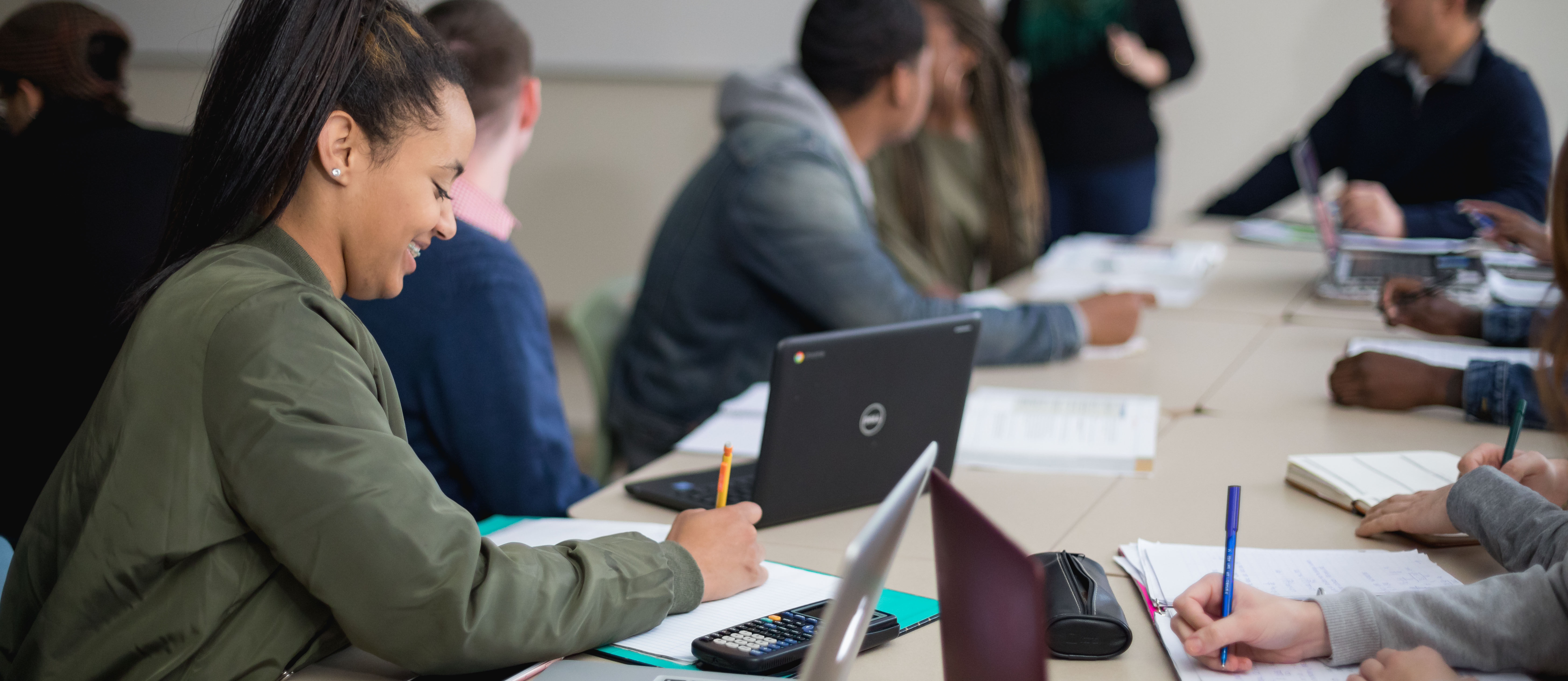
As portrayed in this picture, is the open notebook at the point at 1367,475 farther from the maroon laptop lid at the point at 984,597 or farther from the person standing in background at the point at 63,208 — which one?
the person standing in background at the point at 63,208

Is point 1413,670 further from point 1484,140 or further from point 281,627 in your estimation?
point 1484,140

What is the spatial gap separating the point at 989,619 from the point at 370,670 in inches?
20.5

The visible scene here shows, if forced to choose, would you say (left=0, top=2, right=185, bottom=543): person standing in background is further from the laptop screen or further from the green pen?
the laptop screen

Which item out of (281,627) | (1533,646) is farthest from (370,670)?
(1533,646)

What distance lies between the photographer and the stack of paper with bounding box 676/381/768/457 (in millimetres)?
1581

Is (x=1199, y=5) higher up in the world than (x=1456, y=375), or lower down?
higher up

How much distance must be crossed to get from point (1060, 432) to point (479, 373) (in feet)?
2.52

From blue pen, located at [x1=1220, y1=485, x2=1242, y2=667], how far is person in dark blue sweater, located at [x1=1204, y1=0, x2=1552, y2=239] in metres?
1.90

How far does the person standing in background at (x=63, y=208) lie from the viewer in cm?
176

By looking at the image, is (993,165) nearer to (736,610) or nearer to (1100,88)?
(1100,88)

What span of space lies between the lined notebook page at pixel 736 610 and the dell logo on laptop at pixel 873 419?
0.72 feet

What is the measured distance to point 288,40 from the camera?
0.85 meters

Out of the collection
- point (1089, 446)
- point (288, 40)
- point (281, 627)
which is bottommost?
point (1089, 446)

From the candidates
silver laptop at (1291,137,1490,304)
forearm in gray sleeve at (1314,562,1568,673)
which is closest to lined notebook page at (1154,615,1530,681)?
forearm in gray sleeve at (1314,562,1568,673)
